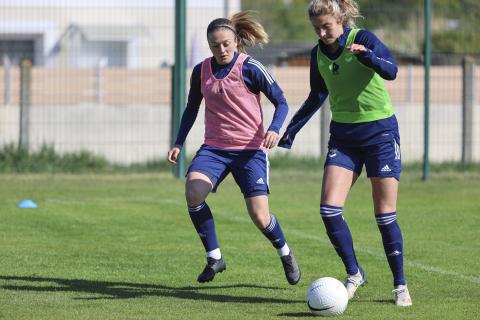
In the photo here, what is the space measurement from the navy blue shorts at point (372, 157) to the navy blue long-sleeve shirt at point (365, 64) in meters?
0.10

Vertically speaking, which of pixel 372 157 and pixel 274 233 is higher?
pixel 372 157

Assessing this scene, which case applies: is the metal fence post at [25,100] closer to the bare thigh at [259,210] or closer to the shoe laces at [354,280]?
the bare thigh at [259,210]

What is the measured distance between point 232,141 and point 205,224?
650 mm

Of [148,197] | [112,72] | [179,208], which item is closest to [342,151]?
[179,208]

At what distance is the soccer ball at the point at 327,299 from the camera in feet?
22.3

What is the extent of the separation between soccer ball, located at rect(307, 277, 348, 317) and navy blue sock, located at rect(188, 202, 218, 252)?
1422mm

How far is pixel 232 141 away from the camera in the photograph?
8062 millimetres

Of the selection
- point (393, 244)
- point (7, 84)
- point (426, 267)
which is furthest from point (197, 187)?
point (7, 84)

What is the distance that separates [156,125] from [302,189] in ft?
12.7

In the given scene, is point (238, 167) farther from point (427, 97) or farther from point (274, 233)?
point (427, 97)

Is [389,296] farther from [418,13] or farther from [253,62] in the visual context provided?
[418,13]

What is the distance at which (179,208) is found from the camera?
13125 mm

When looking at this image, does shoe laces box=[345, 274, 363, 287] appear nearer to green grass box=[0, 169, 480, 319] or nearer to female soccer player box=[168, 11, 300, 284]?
green grass box=[0, 169, 480, 319]

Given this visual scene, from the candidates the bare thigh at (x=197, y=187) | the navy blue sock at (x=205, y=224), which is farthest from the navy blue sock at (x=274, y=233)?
the bare thigh at (x=197, y=187)
